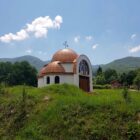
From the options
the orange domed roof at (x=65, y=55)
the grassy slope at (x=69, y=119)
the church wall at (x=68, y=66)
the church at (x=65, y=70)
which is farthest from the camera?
the orange domed roof at (x=65, y=55)

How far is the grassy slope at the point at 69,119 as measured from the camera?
41.3 ft

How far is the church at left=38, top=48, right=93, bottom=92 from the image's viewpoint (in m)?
35.4

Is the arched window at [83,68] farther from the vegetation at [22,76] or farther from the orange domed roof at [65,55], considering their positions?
the vegetation at [22,76]

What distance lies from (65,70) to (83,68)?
108 inches

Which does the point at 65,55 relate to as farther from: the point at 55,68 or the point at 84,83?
the point at 84,83

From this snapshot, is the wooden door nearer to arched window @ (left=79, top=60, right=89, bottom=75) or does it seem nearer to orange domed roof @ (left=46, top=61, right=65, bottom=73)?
arched window @ (left=79, top=60, right=89, bottom=75)

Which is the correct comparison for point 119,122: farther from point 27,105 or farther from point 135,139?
point 27,105

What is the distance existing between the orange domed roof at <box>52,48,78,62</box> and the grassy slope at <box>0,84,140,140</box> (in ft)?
65.3

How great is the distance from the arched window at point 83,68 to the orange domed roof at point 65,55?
3.95 feet

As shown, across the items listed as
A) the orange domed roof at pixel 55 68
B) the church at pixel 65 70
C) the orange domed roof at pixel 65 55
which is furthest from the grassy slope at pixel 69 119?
the orange domed roof at pixel 65 55

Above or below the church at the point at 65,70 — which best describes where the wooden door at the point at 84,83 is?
below

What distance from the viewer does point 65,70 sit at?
35844 mm

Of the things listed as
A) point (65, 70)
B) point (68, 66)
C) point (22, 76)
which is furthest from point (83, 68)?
point (22, 76)

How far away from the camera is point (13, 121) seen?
48.2 feet
